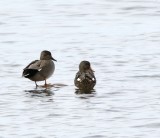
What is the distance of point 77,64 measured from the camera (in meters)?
21.4

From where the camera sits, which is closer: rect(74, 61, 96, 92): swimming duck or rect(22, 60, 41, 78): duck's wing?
rect(74, 61, 96, 92): swimming duck

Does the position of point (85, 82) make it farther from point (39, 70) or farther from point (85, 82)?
point (39, 70)

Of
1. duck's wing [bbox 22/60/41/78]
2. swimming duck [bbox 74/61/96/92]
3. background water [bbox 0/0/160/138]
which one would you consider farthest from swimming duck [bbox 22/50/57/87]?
swimming duck [bbox 74/61/96/92]

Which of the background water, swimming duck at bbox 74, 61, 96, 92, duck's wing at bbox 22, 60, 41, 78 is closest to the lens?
the background water

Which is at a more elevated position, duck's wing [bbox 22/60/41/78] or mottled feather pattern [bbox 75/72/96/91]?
duck's wing [bbox 22/60/41/78]

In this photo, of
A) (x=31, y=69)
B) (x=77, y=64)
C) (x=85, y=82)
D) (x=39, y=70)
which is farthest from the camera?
(x=77, y=64)

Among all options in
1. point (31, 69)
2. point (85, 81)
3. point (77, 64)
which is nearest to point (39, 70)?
point (31, 69)

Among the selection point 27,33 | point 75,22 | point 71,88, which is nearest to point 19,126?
point 71,88

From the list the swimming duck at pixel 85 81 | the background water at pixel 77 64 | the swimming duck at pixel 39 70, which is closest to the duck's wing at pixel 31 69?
the swimming duck at pixel 39 70

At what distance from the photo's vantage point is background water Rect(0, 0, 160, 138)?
15109 mm

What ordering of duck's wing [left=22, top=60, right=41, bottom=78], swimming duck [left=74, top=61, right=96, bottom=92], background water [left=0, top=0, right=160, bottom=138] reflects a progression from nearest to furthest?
background water [left=0, top=0, right=160, bottom=138], swimming duck [left=74, top=61, right=96, bottom=92], duck's wing [left=22, top=60, right=41, bottom=78]

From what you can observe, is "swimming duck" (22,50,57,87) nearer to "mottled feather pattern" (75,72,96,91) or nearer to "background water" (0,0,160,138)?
"background water" (0,0,160,138)

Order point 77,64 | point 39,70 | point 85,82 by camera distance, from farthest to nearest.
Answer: point 77,64 < point 39,70 < point 85,82

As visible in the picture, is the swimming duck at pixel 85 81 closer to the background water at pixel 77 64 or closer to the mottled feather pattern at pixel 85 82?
the mottled feather pattern at pixel 85 82
